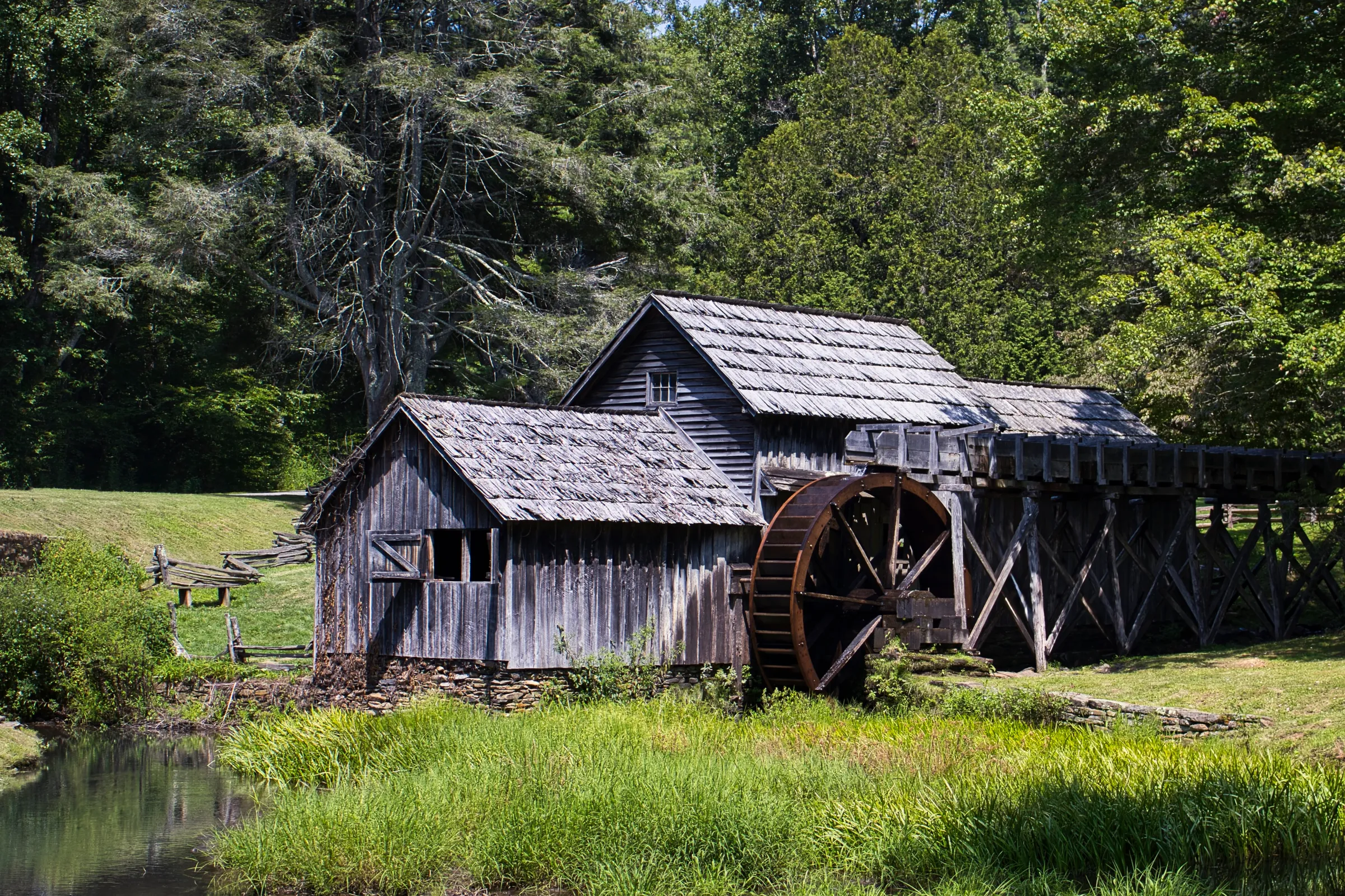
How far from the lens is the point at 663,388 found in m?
23.9

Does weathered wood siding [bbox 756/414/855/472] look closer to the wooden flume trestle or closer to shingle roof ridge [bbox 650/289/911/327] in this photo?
the wooden flume trestle

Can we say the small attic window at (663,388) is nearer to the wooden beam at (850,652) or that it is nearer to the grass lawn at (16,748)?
the wooden beam at (850,652)

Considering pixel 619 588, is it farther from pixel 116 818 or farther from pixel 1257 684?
pixel 1257 684

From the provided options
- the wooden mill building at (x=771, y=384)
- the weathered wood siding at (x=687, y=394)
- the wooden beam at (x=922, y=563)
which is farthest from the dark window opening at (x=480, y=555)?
the wooden beam at (x=922, y=563)

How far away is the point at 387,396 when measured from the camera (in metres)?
36.3

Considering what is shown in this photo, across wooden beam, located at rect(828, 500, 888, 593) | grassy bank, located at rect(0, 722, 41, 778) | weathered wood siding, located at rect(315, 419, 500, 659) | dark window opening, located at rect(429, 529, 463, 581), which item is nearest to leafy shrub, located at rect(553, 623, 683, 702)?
weathered wood siding, located at rect(315, 419, 500, 659)

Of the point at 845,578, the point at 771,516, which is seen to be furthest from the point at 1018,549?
the point at 771,516

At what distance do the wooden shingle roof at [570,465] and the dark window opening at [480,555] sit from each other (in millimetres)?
1734

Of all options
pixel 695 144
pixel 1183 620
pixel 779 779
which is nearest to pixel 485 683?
pixel 779 779

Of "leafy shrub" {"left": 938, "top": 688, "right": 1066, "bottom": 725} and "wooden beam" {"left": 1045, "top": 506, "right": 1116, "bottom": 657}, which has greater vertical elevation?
"wooden beam" {"left": 1045, "top": 506, "right": 1116, "bottom": 657}

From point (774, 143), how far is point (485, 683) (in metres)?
26.7

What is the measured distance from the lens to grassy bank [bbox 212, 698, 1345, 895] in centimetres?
1082

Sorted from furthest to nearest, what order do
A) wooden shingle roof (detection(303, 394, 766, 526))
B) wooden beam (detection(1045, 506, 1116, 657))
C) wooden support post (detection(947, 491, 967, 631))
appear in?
wooden beam (detection(1045, 506, 1116, 657)), wooden support post (detection(947, 491, 967, 631)), wooden shingle roof (detection(303, 394, 766, 526))

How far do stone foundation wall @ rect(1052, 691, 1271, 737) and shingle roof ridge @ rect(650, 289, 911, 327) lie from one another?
32.1 feet
